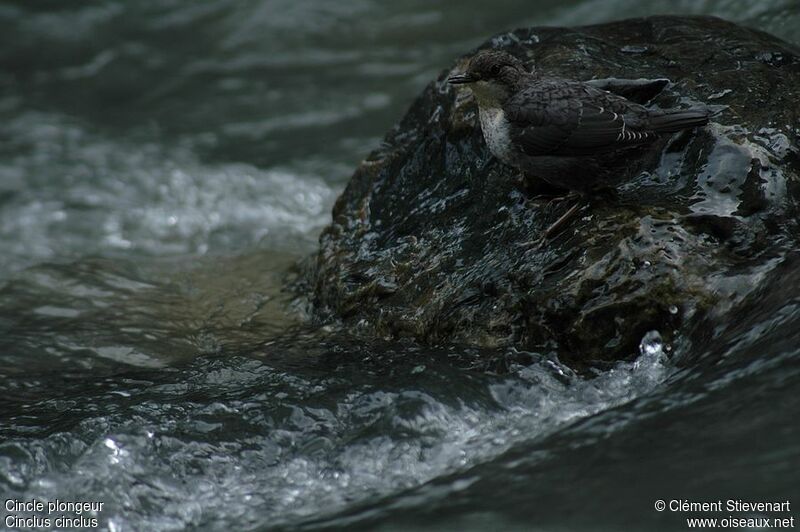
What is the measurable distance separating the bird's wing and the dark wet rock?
21 cm

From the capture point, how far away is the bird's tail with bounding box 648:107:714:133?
397 cm

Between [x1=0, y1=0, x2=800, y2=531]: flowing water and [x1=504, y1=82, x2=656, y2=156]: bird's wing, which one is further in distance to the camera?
[x1=504, y1=82, x2=656, y2=156]: bird's wing

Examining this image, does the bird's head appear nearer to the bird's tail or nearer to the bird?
the bird

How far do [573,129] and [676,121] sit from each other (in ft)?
1.30

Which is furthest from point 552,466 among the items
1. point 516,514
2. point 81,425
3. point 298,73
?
point 298,73

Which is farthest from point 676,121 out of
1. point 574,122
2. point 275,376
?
point 275,376

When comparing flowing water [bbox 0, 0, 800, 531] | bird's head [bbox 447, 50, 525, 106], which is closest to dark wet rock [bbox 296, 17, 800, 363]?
flowing water [bbox 0, 0, 800, 531]

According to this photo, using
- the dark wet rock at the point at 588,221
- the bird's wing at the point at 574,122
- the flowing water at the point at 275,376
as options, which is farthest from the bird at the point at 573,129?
the flowing water at the point at 275,376

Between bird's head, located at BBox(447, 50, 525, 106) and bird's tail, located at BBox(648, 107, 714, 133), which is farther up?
bird's head, located at BBox(447, 50, 525, 106)

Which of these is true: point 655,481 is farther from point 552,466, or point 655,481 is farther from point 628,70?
point 628,70

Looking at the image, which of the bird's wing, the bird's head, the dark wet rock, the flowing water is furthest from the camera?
the bird's head

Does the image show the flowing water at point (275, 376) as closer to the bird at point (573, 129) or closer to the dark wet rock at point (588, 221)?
the dark wet rock at point (588, 221)

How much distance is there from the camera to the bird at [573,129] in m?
3.97

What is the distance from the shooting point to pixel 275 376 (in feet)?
13.8
